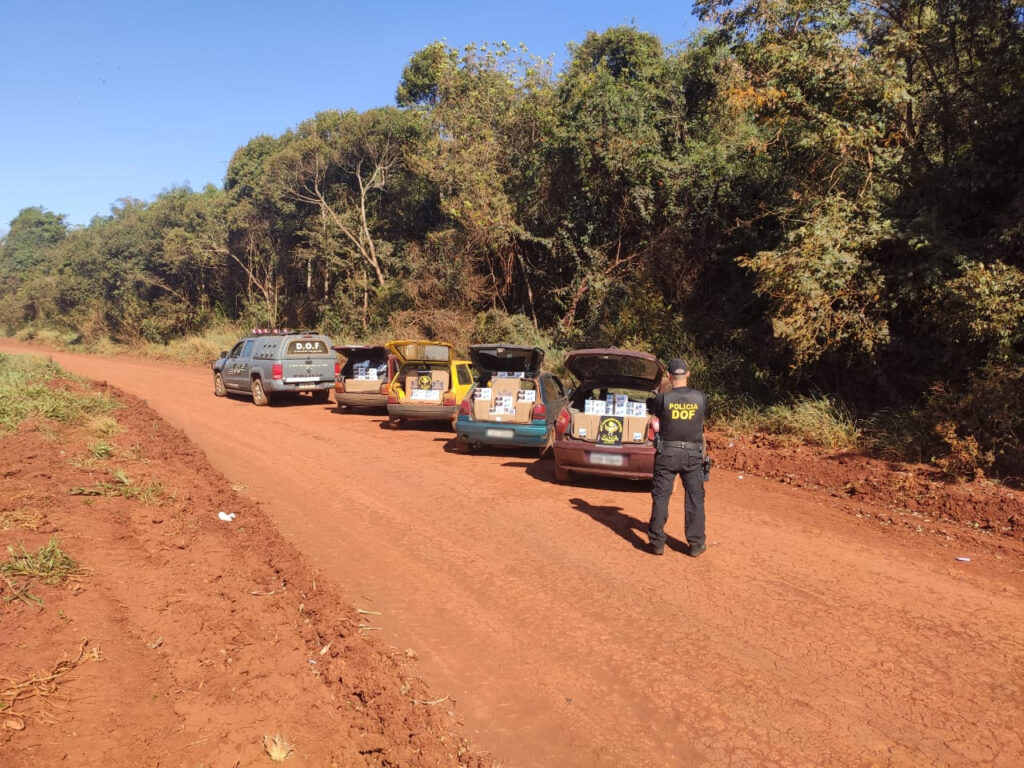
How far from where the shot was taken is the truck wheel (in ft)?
56.1

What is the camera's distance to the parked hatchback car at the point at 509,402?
34.8 feet

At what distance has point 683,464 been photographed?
21.2 ft

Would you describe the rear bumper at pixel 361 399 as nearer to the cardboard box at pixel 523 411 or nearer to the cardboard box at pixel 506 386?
the cardboard box at pixel 506 386

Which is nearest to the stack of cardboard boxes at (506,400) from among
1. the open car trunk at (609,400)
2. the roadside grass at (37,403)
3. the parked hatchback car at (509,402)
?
the parked hatchback car at (509,402)

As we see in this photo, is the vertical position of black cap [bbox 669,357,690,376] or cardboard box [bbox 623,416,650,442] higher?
black cap [bbox 669,357,690,376]

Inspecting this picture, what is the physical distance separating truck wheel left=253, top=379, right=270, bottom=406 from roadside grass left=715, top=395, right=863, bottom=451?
10.7 meters

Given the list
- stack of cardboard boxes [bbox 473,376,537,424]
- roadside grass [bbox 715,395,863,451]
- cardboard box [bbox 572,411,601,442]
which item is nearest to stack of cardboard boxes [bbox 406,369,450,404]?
stack of cardboard boxes [bbox 473,376,537,424]

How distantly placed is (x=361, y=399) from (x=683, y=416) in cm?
998

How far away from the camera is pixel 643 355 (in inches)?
336

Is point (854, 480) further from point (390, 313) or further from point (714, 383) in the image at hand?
point (390, 313)

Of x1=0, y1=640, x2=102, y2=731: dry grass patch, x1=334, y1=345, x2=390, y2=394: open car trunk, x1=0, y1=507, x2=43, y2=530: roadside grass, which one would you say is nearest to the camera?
x1=0, y1=640, x2=102, y2=731: dry grass patch

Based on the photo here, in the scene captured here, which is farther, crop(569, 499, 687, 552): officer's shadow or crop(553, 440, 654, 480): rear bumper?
crop(553, 440, 654, 480): rear bumper

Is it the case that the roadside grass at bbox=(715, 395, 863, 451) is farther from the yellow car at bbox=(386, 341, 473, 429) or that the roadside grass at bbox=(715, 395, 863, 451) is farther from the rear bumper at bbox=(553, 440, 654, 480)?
the yellow car at bbox=(386, 341, 473, 429)

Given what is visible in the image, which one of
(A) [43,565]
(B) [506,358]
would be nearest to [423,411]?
(B) [506,358]
